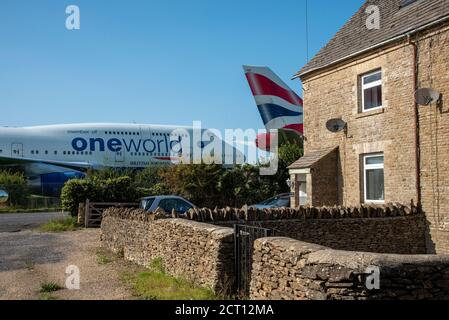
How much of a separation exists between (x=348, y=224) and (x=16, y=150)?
3727 cm

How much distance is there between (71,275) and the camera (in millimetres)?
10711

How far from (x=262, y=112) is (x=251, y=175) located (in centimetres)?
341

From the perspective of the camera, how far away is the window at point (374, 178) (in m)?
15.5

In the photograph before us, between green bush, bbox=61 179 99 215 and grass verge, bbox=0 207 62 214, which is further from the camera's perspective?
grass verge, bbox=0 207 62 214

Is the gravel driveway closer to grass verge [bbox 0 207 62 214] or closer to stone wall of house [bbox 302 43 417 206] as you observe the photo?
stone wall of house [bbox 302 43 417 206]

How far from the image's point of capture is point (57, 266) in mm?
12133

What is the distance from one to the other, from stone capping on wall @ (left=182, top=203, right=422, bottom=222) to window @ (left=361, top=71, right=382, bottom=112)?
10.9 feet

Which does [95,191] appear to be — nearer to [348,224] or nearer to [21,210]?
[348,224]

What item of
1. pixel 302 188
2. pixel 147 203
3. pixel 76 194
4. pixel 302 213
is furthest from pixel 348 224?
pixel 76 194

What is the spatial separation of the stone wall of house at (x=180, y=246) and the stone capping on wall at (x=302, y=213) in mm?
933

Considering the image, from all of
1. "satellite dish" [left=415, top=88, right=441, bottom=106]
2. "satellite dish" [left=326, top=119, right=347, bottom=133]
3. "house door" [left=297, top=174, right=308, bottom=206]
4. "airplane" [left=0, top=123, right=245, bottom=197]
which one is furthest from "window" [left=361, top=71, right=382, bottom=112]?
"airplane" [left=0, top=123, right=245, bottom=197]

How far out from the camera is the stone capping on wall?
12.0 meters

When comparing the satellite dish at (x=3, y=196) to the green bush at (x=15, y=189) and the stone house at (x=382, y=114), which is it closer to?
the green bush at (x=15, y=189)
